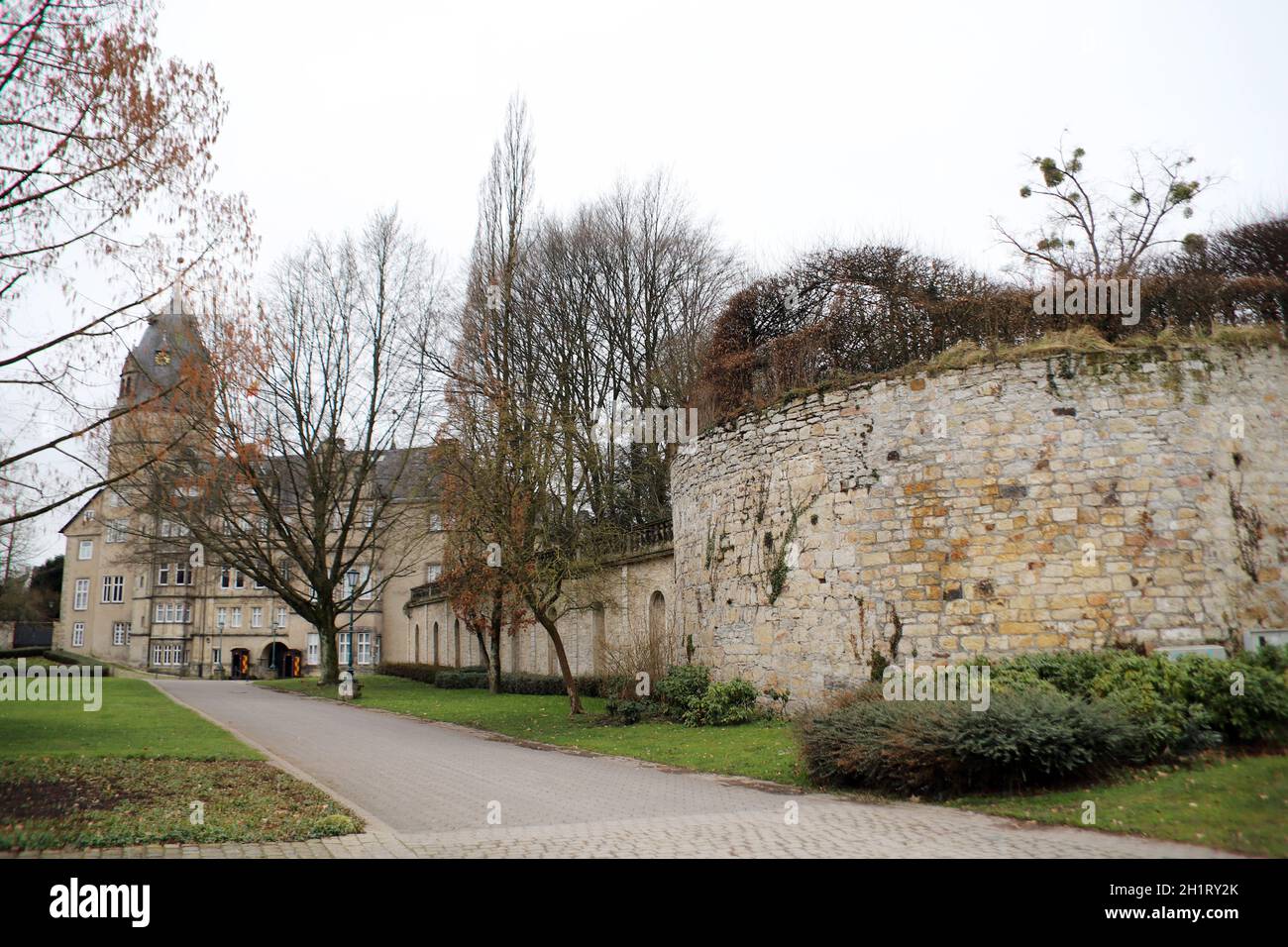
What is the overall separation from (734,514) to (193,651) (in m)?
49.9

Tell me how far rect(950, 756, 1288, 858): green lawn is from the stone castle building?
3624 millimetres

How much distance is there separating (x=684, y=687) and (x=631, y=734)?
1.53 metres

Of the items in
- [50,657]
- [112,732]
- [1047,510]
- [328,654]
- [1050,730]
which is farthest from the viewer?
[50,657]

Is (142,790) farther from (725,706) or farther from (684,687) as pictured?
(684,687)

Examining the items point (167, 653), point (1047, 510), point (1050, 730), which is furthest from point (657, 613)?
point (167, 653)

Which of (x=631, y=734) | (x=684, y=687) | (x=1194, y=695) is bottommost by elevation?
(x=631, y=734)

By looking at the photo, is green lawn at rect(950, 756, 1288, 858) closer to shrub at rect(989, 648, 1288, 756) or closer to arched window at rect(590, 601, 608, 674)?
shrub at rect(989, 648, 1288, 756)

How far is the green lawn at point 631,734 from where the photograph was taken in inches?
496

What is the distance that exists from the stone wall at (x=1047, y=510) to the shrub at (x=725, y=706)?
A: 4.52ft

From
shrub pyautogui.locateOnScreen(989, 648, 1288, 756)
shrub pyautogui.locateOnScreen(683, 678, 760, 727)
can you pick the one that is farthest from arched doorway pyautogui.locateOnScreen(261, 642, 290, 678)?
shrub pyautogui.locateOnScreen(989, 648, 1288, 756)
